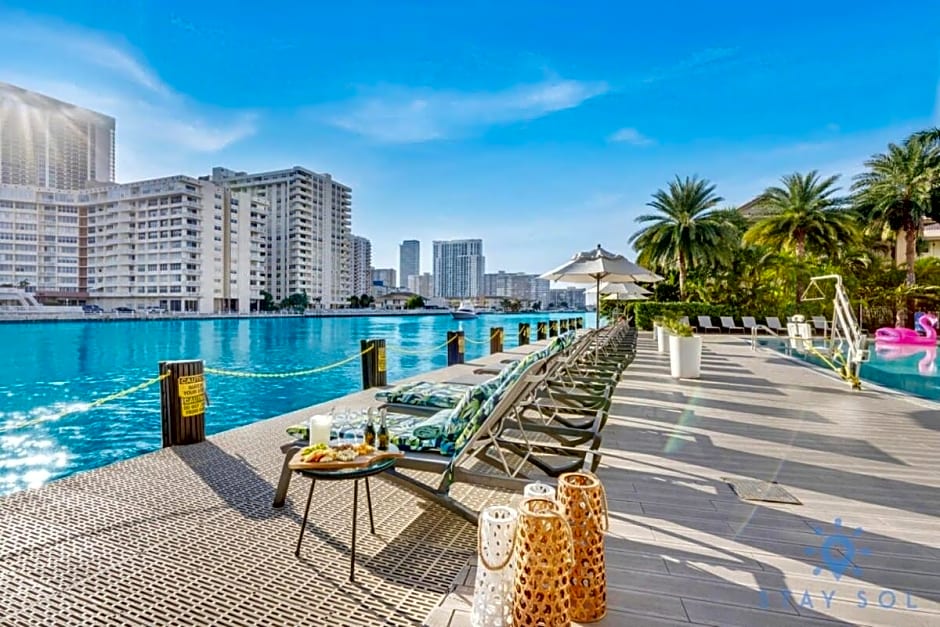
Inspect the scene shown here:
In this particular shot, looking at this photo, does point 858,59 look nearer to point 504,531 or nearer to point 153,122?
point 504,531

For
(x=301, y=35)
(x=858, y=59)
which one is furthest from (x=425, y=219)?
(x=858, y=59)

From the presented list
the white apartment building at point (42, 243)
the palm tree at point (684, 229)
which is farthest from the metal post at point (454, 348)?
the white apartment building at point (42, 243)

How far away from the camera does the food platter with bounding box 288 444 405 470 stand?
93.9 inches

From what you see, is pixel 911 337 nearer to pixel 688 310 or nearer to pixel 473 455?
pixel 688 310

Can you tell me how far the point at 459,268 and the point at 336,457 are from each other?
6595 inches

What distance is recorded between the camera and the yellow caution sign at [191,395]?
4.78 m

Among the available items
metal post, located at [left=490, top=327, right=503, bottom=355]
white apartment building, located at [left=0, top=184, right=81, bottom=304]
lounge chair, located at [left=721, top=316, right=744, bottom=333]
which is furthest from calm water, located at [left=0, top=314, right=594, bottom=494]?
white apartment building, located at [left=0, top=184, right=81, bottom=304]

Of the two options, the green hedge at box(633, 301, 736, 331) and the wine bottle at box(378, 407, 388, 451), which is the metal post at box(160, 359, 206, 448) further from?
the green hedge at box(633, 301, 736, 331)

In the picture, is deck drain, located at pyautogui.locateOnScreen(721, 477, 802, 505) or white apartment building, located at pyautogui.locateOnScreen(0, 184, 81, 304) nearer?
deck drain, located at pyautogui.locateOnScreen(721, 477, 802, 505)

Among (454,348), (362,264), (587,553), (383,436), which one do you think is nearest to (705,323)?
(454,348)

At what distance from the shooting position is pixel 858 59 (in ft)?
47.7

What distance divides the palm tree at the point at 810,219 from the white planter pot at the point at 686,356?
21.3m

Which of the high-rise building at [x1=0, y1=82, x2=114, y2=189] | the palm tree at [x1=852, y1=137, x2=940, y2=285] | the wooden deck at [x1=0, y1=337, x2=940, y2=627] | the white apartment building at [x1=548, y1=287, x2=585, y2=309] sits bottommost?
the wooden deck at [x1=0, y1=337, x2=940, y2=627]

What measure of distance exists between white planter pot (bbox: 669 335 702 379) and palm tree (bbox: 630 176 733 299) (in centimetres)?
1843
